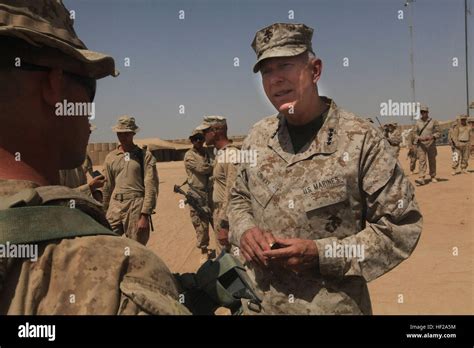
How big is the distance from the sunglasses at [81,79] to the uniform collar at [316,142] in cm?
114

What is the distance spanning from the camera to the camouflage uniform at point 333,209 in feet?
6.47

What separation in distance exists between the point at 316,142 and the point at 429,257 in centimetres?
532

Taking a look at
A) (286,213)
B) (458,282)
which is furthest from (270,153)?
(458,282)

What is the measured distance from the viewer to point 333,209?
2074mm

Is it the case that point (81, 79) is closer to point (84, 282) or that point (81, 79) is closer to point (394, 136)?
point (84, 282)

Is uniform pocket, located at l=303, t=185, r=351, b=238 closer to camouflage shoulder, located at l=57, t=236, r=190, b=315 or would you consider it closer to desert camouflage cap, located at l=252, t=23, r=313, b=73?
desert camouflage cap, located at l=252, t=23, r=313, b=73

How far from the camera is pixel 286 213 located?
7.10 ft

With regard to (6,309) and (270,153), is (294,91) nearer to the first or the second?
(270,153)

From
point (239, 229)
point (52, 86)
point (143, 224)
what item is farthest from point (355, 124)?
point (143, 224)

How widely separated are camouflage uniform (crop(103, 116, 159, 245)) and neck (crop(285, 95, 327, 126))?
396 centimetres

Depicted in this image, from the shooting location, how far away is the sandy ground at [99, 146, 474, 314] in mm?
4938

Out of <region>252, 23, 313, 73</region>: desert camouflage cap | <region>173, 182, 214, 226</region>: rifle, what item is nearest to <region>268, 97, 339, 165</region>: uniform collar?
<region>252, 23, 313, 73</region>: desert camouflage cap

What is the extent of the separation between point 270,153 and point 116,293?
4.79 feet

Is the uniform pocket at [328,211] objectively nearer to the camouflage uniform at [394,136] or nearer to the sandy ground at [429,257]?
the sandy ground at [429,257]
